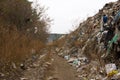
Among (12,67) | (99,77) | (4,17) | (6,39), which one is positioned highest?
(4,17)

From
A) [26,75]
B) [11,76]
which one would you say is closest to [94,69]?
[26,75]

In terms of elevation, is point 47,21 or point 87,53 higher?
point 47,21

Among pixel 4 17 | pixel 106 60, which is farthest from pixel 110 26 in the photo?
pixel 4 17

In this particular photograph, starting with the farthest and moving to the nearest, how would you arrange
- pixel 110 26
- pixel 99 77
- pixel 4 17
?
pixel 4 17, pixel 110 26, pixel 99 77

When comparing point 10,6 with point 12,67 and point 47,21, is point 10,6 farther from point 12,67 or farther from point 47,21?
point 47,21

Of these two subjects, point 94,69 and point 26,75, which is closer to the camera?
point 26,75

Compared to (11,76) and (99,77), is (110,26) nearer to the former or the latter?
(99,77)

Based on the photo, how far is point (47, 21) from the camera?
2384cm

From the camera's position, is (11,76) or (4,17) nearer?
(11,76)

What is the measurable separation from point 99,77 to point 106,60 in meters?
1.16

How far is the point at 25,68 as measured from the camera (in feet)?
24.5

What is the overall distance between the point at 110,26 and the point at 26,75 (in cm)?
384

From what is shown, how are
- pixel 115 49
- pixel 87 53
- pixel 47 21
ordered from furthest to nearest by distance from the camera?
pixel 47 21
pixel 87 53
pixel 115 49

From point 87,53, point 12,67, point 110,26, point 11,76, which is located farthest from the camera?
point 87,53
